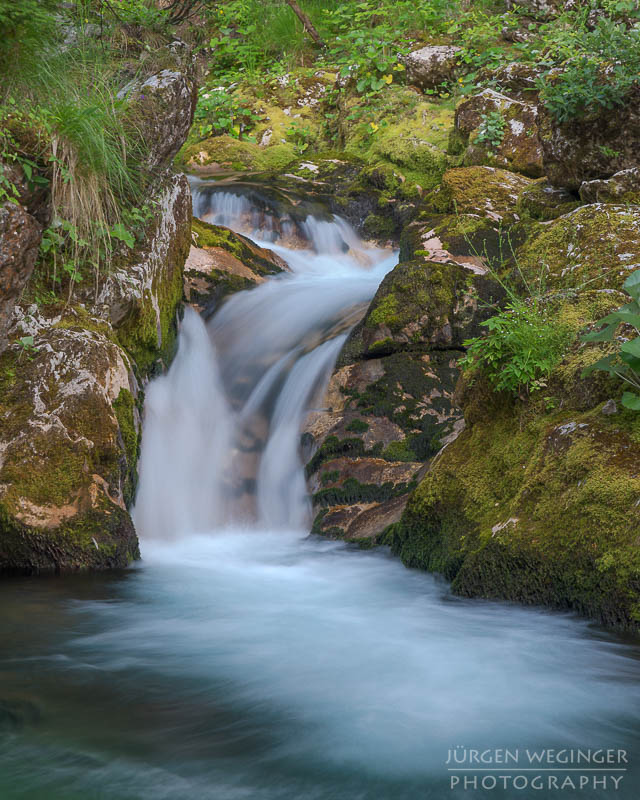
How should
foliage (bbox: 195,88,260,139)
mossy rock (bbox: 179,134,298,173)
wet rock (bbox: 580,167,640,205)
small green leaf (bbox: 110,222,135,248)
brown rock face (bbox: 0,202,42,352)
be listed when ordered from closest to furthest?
1. brown rock face (bbox: 0,202,42,352)
2. small green leaf (bbox: 110,222,135,248)
3. wet rock (bbox: 580,167,640,205)
4. mossy rock (bbox: 179,134,298,173)
5. foliage (bbox: 195,88,260,139)

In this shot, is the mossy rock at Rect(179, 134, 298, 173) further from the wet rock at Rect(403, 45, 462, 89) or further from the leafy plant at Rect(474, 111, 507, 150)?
the leafy plant at Rect(474, 111, 507, 150)

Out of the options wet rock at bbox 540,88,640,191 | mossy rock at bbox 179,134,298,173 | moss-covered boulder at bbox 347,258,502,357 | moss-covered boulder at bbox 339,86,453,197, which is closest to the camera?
wet rock at bbox 540,88,640,191

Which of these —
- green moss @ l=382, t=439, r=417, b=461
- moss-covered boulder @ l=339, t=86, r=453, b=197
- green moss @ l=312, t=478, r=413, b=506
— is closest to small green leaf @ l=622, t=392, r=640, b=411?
green moss @ l=312, t=478, r=413, b=506

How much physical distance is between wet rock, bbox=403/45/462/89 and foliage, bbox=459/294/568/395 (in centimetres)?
1026

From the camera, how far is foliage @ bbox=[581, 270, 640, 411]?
2996mm

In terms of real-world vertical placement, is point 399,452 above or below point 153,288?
below

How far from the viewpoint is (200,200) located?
405 inches

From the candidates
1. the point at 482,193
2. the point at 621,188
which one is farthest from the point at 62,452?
the point at 482,193

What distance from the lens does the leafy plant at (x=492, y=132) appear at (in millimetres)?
8906

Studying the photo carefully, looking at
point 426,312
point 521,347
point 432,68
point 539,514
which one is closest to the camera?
point 539,514

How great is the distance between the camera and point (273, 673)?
9.21 feet

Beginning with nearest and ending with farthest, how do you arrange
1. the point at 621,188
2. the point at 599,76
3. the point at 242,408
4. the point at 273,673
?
1. the point at 273,673
2. the point at 621,188
3. the point at 599,76
4. the point at 242,408

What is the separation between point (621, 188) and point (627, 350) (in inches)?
108

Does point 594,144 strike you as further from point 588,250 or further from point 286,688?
point 286,688
